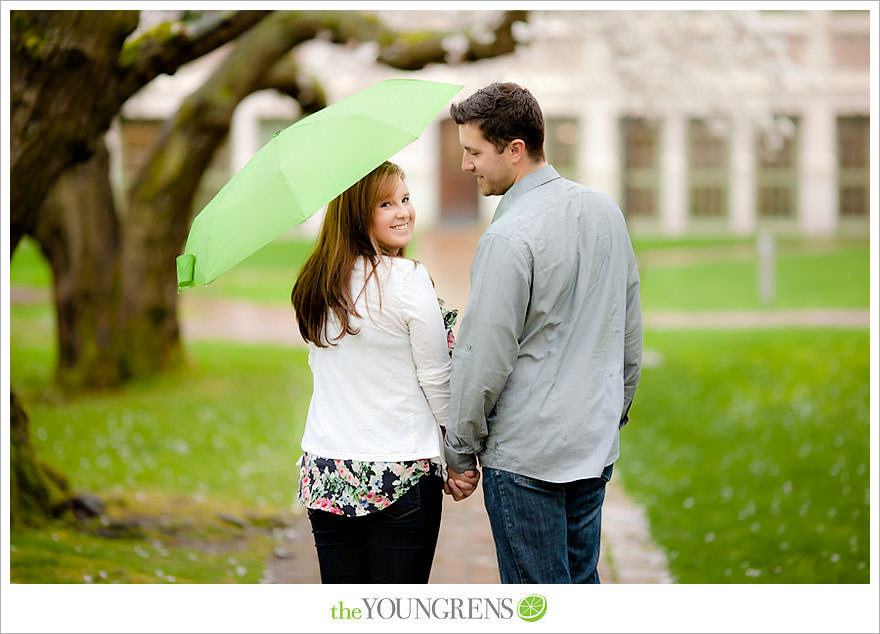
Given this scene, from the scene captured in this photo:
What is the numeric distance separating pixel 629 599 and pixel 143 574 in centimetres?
234

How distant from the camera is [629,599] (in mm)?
4074

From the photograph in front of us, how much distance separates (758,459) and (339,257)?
573 centimetres

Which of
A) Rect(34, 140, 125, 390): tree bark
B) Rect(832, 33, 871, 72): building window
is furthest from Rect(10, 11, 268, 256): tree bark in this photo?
Rect(832, 33, 871, 72): building window

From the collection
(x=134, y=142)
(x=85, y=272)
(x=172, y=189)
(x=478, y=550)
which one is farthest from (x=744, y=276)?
(x=134, y=142)

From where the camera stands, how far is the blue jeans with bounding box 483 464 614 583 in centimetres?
313

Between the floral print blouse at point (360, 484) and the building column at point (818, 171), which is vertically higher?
the floral print blouse at point (360, 484)

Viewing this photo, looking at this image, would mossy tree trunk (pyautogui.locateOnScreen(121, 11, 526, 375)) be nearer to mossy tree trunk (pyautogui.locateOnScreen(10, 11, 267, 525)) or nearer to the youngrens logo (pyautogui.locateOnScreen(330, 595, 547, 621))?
mossy tree trunk (pyautogui.locateOnScreen(10, 11, 267, 525))

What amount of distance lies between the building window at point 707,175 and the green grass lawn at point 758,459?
1628 centimetres

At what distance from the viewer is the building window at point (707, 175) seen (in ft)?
93.7

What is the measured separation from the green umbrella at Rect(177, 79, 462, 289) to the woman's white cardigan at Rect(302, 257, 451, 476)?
275mm

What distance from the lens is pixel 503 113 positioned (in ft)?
9.94

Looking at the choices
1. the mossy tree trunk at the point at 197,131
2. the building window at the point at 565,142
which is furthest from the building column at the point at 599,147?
the mossy tree trunk at the point at 197,131

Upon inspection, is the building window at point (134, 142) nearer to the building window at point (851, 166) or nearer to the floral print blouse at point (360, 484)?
the building window at point (851, 166)

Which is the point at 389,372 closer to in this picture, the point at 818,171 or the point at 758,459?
the point at 758,459
